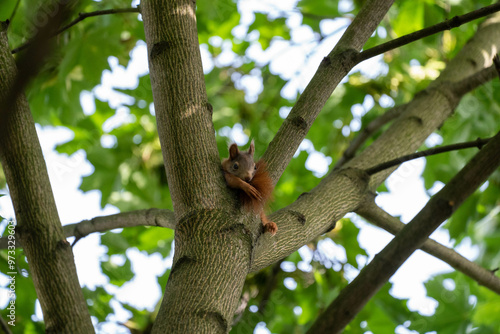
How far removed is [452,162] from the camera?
3.75 m

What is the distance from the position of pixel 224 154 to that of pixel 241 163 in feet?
1.67

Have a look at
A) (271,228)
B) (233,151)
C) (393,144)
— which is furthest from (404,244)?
(233,151)

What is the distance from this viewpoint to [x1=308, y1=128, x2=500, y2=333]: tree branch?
1556mm

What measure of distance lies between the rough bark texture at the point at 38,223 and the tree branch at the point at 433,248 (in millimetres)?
1308

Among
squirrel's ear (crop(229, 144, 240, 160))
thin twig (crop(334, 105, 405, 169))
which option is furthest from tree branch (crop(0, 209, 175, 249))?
thin twig (crop(334, 105, 405, 169))

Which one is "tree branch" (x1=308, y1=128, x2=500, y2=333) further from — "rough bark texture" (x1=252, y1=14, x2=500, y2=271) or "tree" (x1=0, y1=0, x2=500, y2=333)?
"rough bark texture" (x1=252, y1=14, x2=500, y2=271)

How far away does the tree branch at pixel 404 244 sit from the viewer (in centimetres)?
156

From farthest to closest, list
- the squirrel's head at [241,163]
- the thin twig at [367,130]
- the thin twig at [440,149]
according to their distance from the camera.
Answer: the thin twig at [367,130]
the squirrel's head at [241,163]
the thin twig at [440,149]

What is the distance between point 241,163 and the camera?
264cm

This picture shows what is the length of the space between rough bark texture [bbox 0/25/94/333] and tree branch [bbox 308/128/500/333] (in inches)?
32.0

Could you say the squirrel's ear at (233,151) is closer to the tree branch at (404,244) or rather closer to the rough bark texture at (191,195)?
the rough bark texture at (191,195)

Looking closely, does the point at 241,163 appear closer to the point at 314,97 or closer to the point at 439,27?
the point at 314,97

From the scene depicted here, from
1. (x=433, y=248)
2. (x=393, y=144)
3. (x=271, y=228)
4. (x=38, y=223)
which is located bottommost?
(x=38, y=223)

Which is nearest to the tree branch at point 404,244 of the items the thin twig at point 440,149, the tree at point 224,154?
the tree at point 224,154
